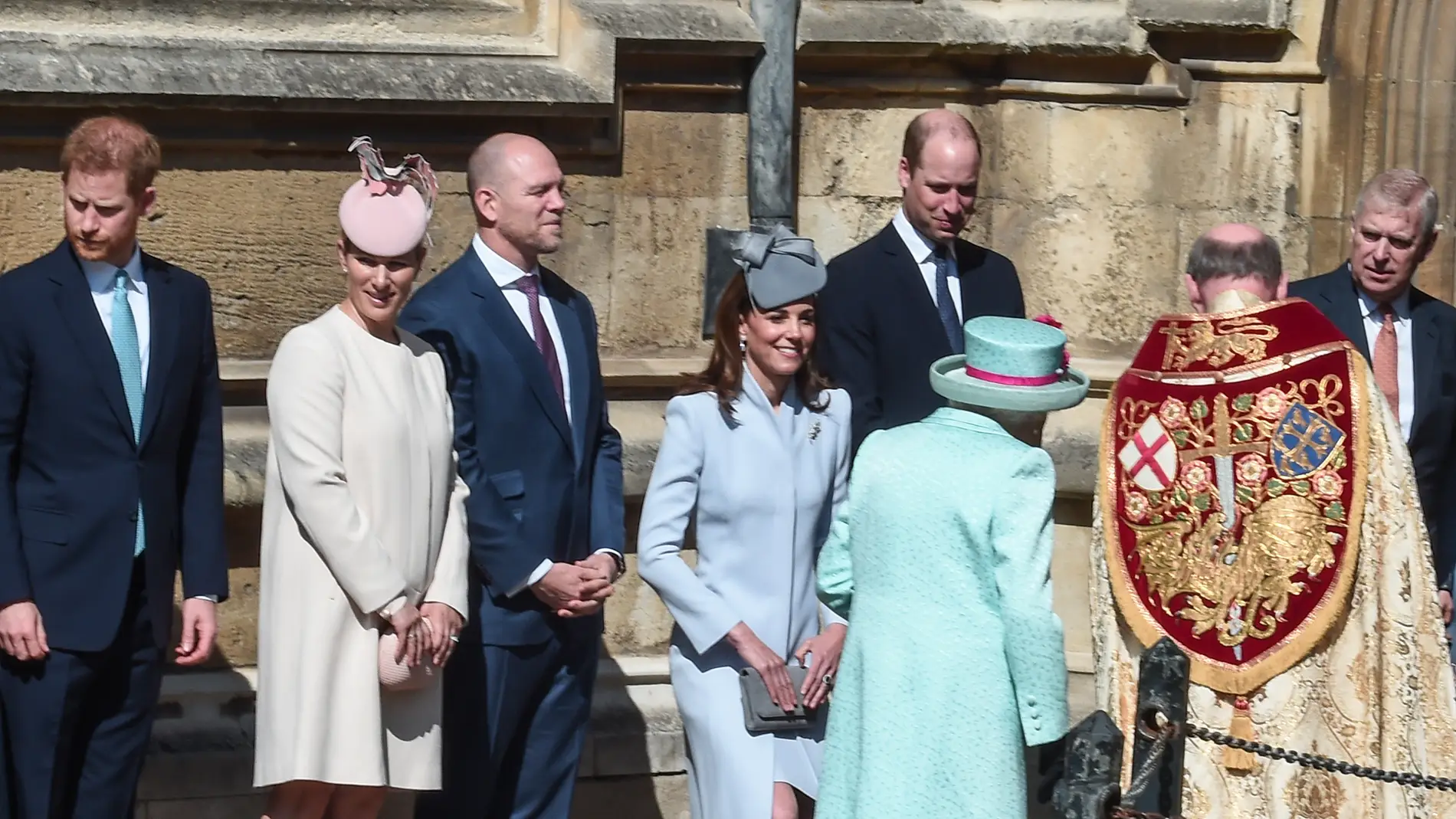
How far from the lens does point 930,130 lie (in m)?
5.50

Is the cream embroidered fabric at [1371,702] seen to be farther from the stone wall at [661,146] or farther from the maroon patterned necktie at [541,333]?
the stone wall at [661,146]

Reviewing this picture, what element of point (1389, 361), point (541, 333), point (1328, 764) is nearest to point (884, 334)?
point (541, 333)

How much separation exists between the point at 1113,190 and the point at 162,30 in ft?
9.73

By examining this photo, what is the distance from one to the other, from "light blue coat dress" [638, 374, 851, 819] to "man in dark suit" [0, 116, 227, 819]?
1064 mm

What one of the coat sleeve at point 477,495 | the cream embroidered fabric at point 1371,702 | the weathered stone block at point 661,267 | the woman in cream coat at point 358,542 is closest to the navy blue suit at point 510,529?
the coat sleeve at point 477,495

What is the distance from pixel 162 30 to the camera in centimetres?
591

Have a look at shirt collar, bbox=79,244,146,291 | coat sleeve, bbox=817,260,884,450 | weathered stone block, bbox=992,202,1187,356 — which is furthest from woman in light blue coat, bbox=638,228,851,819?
weathered stone block, bbox=992,202,1187,356

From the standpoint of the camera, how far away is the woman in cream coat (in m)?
4.59

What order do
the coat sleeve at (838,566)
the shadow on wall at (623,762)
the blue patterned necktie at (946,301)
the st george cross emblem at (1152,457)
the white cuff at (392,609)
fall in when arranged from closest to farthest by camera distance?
the coat sleeve at (838,566)
the white cuff at (392,609)
the st george cross emblem at (1152,457)
the blue patterned necktie at (946,301)
the shadow on wall at (623,762)

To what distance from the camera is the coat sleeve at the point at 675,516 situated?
16.0 ft

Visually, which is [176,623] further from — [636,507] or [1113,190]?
[1113,190]

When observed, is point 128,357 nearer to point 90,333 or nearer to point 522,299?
point 90,333

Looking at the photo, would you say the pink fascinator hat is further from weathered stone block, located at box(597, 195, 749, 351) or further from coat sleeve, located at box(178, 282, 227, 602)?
weathered stone block, located at box(597, 195, 749, 351)

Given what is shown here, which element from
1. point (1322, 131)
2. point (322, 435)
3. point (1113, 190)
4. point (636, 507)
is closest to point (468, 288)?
point (322, 435)
